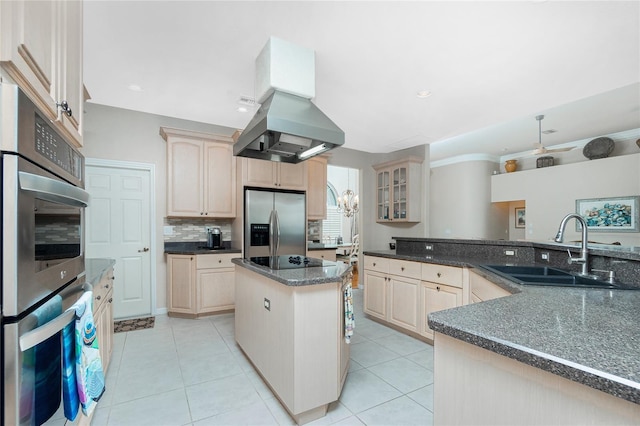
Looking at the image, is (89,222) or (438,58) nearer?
(438,58)

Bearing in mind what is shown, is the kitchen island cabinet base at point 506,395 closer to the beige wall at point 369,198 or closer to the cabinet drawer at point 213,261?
the cabinet drawer at point 213,261

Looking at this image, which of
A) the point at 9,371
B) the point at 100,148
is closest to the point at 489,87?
the point at 9,371

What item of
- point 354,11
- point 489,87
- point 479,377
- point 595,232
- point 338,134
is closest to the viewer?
point 479,377

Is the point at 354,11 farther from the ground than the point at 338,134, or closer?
farther from the ground

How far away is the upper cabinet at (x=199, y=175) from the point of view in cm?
376

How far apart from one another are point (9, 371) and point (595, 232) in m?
7.23

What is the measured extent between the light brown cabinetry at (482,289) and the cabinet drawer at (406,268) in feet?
1.91

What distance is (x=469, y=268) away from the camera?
2.54 metres

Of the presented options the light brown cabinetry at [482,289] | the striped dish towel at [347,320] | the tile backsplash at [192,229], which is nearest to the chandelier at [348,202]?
the tile backsplash at [192,229]

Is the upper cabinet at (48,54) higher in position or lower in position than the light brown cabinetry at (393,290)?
higher

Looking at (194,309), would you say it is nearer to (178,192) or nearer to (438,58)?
(178,192)

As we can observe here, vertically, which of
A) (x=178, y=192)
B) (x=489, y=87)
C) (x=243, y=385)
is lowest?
(x=243, y=385)

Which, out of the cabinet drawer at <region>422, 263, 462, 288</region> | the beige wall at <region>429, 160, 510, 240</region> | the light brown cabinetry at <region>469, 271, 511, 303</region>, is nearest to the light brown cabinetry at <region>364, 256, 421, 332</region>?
the cabinet drawer at <region>422, 263, 462, 288</region>

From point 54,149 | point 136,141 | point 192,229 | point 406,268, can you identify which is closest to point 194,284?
point 192,229
